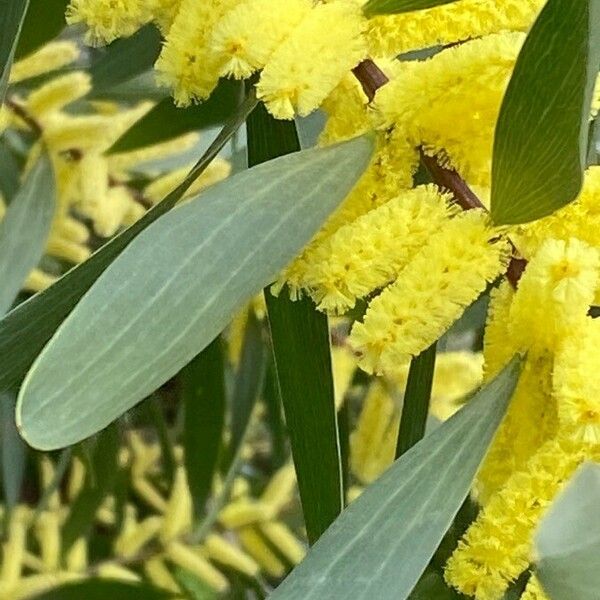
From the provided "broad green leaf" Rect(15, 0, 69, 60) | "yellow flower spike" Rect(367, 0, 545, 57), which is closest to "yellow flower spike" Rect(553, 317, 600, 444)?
"yellow flower spike" Rect(367, 0, 545, 57)

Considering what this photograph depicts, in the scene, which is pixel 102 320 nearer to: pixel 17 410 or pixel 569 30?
pixel 17 410

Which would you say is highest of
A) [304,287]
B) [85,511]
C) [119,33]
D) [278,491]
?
[119,33]

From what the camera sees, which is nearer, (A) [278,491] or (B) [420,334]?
(B) [420,334]

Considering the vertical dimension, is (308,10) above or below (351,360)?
above

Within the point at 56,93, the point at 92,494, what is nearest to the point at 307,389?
the point at 56,93

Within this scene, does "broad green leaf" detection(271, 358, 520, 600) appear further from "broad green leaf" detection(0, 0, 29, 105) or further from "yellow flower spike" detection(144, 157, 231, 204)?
"yellow flower spike" detection(144, 157, 231, 204)

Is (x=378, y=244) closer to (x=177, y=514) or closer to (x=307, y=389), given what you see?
(x=307, y=389)

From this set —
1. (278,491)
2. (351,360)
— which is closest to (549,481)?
(351,360)
